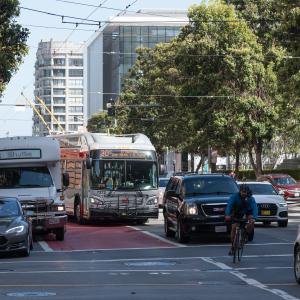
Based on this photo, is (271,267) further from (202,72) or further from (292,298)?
(202,72)

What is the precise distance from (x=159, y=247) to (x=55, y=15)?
1215 cm

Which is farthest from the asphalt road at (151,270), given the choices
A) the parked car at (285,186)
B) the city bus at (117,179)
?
the parked car at (285,186)

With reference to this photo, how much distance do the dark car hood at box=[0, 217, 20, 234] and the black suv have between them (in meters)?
5.32

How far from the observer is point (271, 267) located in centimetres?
1739

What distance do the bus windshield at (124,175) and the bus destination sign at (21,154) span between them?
5.65 metres

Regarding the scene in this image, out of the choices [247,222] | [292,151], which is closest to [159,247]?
[247,222]

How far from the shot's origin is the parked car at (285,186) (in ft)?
154

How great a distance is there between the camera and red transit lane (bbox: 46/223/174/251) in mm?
23406

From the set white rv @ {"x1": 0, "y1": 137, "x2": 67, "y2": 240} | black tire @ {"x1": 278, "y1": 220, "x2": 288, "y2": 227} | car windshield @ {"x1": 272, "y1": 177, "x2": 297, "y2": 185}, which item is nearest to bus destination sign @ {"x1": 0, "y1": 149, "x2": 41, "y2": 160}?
white rv @ {"x1": 0, "y1": 137, "x2": 67, "y2": 240}

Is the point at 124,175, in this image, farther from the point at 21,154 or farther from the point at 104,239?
the point at 21,154

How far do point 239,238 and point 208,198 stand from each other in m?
5.12

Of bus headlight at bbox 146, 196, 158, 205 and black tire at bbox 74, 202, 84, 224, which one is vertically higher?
bus headlight at bbox 146, 196, 158, 205

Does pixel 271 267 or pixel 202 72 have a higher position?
pixel 202 72

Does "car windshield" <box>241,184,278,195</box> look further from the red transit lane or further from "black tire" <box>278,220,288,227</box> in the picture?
the red transit lane
